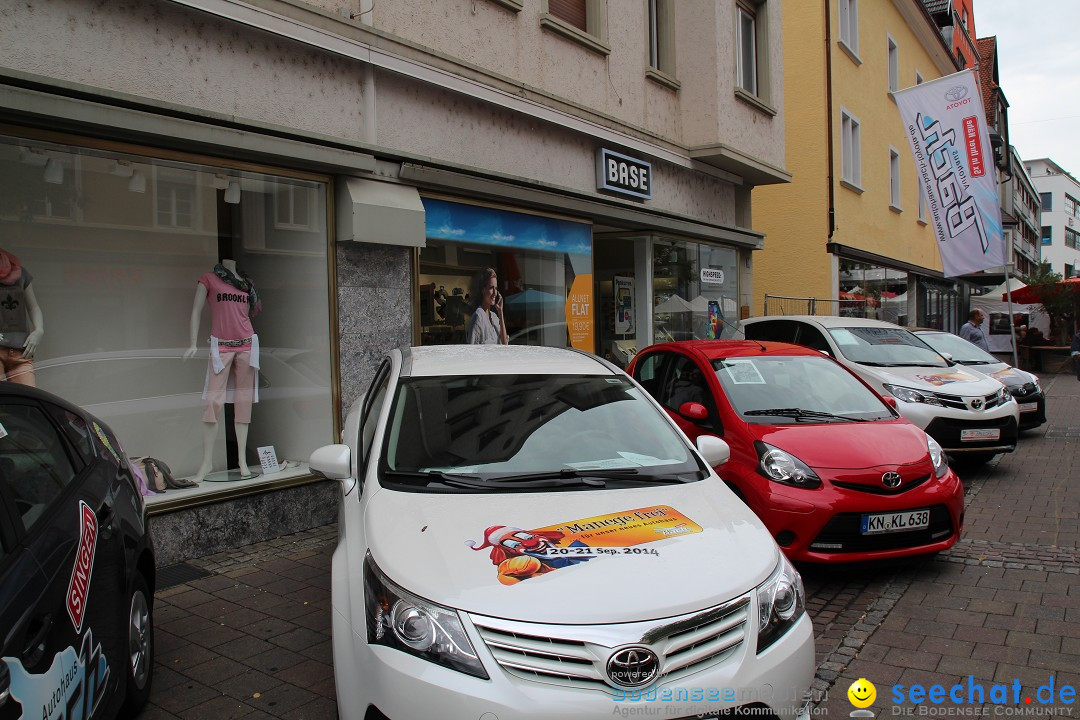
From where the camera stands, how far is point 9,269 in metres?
5.50

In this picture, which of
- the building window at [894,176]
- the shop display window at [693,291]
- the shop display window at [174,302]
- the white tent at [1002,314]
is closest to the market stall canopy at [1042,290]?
the white tent at [1002,314]

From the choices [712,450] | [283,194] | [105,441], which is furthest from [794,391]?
[105,441]

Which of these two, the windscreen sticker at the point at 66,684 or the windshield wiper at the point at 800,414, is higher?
the windshield wiper at the point at 800,414

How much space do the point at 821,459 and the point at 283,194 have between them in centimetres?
487

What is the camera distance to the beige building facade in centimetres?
557

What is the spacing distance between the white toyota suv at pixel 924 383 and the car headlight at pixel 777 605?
635 cm

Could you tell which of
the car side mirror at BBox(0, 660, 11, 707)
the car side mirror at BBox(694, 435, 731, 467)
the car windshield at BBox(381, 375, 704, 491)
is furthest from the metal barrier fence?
the car side mirror at BBox(0, 660, 11, 707)

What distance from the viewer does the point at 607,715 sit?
241 centimetres

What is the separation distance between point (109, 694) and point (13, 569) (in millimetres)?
830

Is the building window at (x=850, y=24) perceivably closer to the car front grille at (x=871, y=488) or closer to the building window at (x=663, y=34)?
the building window at (x=663, y=34)

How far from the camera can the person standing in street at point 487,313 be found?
8938 mm

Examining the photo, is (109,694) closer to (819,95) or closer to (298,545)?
(298,545)

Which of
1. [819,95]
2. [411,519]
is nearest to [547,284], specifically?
[411,519]

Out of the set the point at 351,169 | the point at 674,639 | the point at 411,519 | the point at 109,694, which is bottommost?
the point at 109,694
